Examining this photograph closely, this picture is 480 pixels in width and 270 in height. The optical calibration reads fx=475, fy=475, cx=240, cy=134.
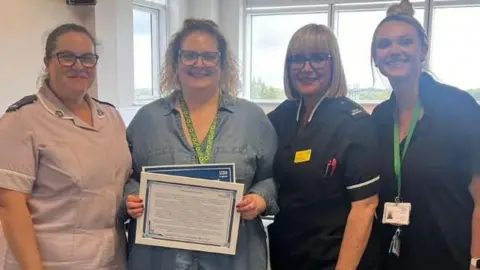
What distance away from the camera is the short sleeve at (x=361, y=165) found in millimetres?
1622

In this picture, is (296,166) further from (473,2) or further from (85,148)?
(473,2)

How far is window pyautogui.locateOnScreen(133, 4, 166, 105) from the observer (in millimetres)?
Result: 5148

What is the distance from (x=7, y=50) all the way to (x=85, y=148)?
1.90 metres

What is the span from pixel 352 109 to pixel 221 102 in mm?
479

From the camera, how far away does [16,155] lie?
147cm

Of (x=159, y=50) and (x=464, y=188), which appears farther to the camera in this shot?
(x=159, y=50)

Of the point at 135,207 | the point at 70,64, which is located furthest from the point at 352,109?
the point at 70,64

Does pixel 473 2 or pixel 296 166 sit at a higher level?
pixel 473 2

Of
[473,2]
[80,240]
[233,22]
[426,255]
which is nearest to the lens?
[80,240]

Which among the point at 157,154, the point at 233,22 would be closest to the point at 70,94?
the point at 157,154

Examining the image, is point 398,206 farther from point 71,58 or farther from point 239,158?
point 71,58

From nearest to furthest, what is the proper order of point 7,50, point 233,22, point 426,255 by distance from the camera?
point 426,255
point 7,50
point 233,22

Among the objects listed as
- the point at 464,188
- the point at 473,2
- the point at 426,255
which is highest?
the point at 473,2

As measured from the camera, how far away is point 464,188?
5.49 ft
